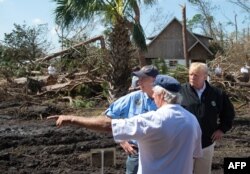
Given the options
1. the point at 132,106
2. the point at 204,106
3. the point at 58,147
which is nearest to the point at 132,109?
the point at 132,106

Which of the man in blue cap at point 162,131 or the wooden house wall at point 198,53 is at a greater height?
the wooden house wall at point 198,53

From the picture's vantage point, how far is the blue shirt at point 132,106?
4637 mm

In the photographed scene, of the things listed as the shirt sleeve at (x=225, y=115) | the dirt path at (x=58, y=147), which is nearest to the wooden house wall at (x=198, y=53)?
the dirt path at (x=58, y=147)

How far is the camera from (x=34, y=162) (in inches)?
351

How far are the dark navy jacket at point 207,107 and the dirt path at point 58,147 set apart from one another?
2891mm

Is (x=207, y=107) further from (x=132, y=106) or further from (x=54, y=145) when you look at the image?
(x=54, y=145)

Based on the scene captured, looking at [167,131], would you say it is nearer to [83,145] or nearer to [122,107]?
[122,107]

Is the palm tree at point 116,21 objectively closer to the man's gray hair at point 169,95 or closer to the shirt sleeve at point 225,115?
the shirt sleeve at point 225,115

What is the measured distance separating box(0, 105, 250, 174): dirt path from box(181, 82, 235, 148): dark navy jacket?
2.89m

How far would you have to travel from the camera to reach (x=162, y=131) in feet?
11.1

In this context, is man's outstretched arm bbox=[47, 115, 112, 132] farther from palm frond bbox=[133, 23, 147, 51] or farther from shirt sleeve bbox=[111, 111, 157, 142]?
palm frond bbox=[133, 23, 147, 51]

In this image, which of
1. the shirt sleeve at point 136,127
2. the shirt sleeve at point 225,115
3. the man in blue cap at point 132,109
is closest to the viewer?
the shirt sleeve at point 136,127

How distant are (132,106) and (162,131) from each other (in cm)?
131

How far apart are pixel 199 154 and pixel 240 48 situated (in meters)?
31.7
